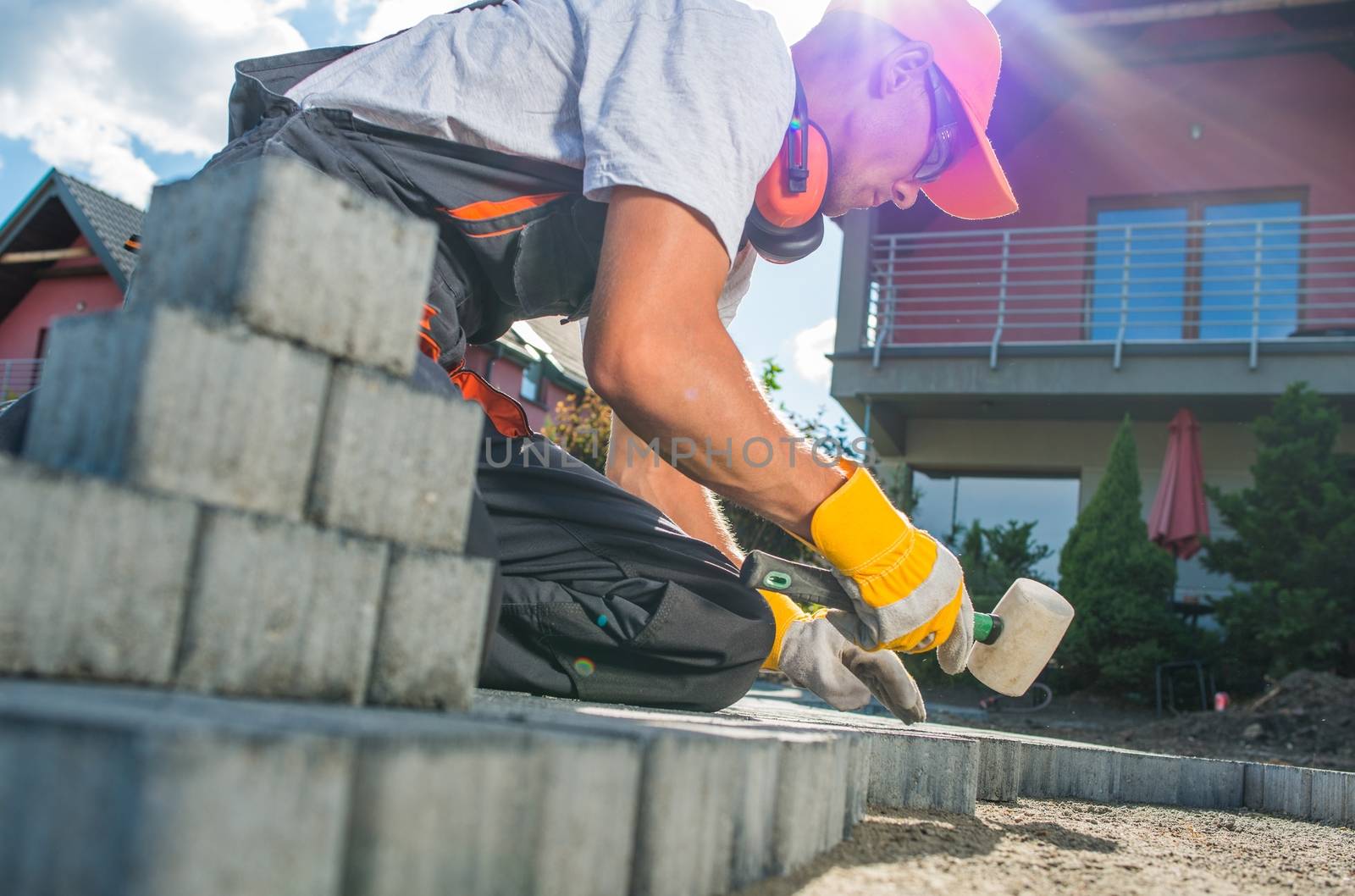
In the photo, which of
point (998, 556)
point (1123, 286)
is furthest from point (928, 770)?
point (1123, 286)

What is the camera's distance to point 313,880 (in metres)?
0.72

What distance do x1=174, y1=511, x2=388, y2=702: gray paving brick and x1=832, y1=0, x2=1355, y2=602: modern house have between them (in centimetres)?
979

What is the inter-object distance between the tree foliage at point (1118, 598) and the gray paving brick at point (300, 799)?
828 centimetres

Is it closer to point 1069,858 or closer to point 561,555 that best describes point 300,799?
point 1069,858

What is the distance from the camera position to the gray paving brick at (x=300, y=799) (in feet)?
2.17

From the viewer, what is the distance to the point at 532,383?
1711 centimetres

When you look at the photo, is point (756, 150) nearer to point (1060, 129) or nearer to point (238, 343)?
point (238, 343)

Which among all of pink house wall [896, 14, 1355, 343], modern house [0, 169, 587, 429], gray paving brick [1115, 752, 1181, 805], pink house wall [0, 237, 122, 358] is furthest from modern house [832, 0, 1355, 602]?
pink house wall [0, 237, 122, 358]

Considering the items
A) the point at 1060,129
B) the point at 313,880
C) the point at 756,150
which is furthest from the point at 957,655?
the point at 1060,129

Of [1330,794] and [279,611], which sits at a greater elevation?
[279,611]

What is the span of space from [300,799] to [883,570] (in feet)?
4.88

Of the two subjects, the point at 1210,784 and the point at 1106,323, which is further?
the point at 1106,323

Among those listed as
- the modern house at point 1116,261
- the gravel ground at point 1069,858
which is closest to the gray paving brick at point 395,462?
the gravel ground at point 1069,858

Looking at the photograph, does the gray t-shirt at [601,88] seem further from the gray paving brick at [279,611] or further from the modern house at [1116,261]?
the modern house at [1116,261]
